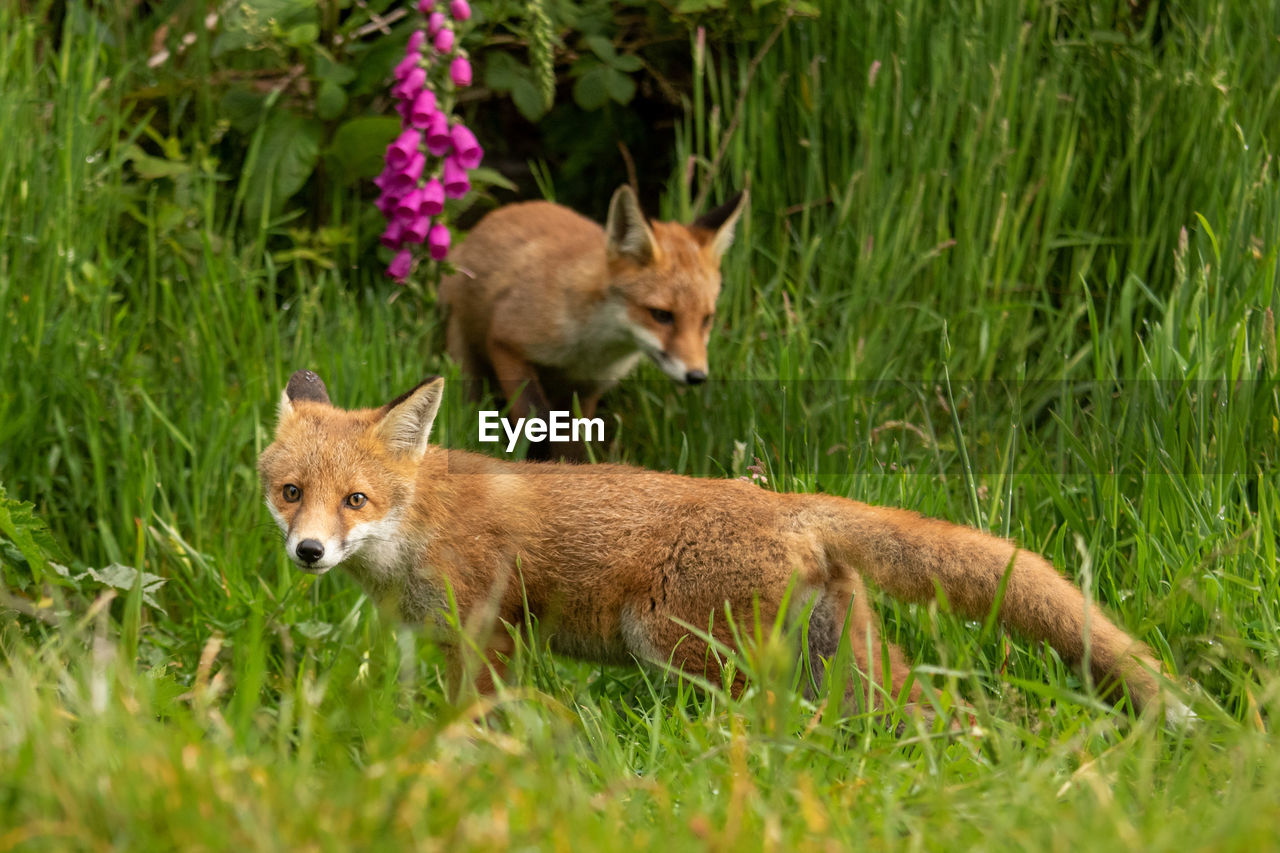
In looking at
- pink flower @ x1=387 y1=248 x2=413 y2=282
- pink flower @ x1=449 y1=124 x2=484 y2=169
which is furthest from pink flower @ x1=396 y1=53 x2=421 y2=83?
pink flower @ x1=387 y1=248 x2=413 y2=282

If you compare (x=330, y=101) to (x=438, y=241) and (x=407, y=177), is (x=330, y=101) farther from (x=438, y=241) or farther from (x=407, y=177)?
(x=438, y=241)

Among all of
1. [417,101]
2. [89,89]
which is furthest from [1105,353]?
[89,89]

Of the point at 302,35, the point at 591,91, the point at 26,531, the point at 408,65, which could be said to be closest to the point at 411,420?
the point at 26,531

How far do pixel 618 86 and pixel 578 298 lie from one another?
50.8 inches

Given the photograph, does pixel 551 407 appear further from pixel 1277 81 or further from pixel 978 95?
pixel 1277 81

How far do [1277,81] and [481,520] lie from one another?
465 cm

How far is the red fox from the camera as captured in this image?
6305 millimetres

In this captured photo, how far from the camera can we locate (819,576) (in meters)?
3.67

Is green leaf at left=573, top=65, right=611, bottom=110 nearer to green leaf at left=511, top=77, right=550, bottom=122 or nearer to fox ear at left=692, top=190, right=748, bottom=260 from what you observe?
green leaf at left=511, top=77, right=550, bottom=122

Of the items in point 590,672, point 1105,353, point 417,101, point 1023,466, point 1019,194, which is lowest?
point 590,672

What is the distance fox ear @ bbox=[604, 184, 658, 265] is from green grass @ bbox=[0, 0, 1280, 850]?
515 millimetres

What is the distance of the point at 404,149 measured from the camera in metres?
5.91

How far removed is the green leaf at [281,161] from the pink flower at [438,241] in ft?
2.81

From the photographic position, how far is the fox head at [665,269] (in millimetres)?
6258
